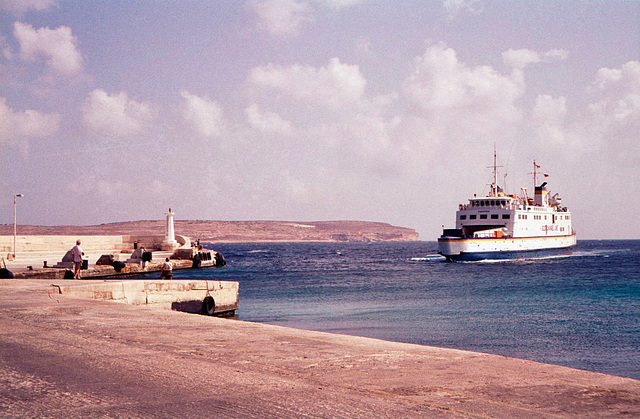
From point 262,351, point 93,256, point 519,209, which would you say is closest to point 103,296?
point 262,351

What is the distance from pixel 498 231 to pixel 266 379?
6540cm

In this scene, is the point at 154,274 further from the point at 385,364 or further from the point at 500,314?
the point at 385,364

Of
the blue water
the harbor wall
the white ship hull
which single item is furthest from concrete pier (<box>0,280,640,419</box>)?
the white ship hull

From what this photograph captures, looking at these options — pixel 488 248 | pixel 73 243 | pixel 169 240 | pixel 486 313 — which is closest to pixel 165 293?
pixel 486 313

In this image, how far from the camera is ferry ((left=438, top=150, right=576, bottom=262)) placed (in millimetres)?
67000

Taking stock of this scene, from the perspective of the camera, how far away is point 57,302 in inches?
572

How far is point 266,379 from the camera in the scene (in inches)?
275

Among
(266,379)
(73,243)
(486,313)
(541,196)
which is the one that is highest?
(541,196)

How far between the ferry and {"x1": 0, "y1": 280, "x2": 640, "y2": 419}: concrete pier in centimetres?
5792

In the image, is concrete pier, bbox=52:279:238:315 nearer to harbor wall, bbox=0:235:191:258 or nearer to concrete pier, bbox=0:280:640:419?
Answer: concrete pier, bbox=0:280:640:419

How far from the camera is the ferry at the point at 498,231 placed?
220ft

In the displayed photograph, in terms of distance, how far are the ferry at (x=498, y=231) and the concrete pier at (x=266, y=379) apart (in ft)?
190

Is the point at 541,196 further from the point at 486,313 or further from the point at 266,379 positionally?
the point at 266,379

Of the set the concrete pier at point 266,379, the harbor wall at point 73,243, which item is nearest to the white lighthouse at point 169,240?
the harbor wall at point 73,243
